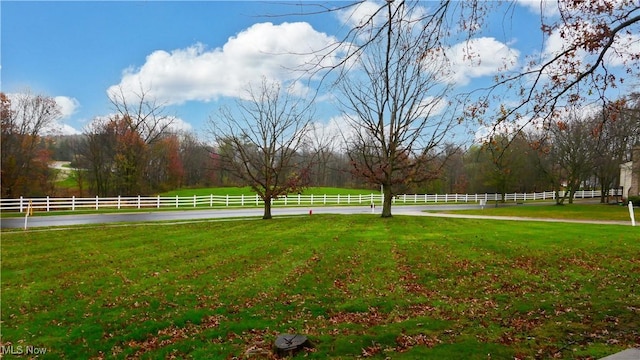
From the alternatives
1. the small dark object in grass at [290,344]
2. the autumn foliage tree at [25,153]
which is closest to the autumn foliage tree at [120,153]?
the autumn foliage tree at [25,153]

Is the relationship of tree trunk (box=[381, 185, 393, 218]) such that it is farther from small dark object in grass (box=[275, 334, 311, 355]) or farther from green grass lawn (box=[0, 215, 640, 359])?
small dark object in grass (box=[275, 334, 311, 355])

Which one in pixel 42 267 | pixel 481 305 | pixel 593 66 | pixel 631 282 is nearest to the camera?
pixel 593 66

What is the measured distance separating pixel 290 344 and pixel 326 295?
3.25m

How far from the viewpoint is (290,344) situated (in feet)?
17.5

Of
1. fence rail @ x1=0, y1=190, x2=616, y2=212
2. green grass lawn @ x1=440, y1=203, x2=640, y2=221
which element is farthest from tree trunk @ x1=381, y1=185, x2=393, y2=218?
fence rail @ x1=0, y1=190, x2=616, y2=212

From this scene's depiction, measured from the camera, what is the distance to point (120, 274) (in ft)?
33.1

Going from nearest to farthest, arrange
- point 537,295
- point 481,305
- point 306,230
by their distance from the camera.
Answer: point 481,305 < point 537,295 < point 306,230

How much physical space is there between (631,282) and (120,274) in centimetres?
1196

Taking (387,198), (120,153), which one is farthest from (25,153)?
(387,198)

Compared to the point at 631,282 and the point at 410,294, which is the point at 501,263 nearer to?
the point at 631,282

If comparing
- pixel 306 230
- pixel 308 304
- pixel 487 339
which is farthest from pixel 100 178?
pixel 487 339

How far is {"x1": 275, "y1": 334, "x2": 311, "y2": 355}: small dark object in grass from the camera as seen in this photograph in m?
5.23

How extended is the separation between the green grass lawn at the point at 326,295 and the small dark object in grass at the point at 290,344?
0.12m

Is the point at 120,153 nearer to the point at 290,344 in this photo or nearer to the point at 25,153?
the point at 25,153
